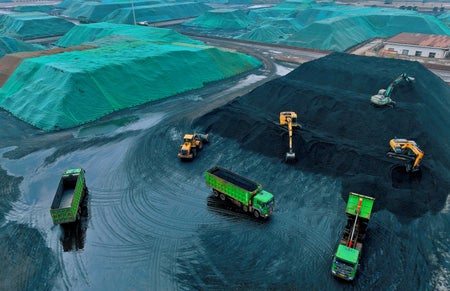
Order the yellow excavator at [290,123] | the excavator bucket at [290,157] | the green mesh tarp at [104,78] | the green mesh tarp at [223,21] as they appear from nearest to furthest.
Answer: the excavator bucket at [290,157] < the yellow excavator at [290,123] < the green mesh tarp at [104,78] < the green mesh tarp at [223,21]

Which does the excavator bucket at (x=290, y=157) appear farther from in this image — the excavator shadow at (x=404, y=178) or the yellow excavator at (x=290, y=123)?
the excavator shadow at (x=404, y=178)

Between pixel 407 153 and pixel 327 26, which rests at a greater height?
pixel 327 26

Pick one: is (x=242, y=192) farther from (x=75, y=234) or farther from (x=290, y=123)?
(x=75, y=234)

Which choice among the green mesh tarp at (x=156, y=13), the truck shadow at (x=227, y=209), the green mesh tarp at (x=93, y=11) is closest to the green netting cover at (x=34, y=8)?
the green mesh tarp at (x=93, y=11)

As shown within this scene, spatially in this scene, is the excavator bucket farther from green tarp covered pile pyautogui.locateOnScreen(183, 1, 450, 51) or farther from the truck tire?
green tarp covered pile pyautogui.locateOnScreen(183, 1, 450, 51)

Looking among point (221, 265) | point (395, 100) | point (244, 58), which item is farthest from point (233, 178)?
point (244, 58)

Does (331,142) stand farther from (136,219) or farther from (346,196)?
(136,219)

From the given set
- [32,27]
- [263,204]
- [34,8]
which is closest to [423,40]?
[263,204]
